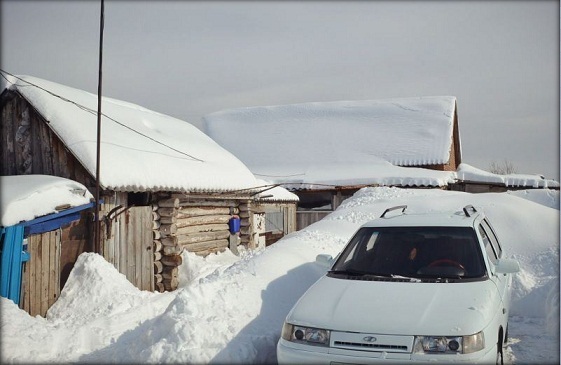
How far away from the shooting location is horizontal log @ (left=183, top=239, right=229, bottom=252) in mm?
11819

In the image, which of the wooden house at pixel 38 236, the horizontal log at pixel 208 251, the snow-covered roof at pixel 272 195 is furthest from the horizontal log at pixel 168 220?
the snow-covered roof at pixel 272 195

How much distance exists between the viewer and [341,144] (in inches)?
1073

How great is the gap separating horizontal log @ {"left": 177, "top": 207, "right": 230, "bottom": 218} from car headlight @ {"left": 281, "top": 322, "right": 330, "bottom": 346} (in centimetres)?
719

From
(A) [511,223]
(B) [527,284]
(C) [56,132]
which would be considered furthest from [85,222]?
(A) [511,223]

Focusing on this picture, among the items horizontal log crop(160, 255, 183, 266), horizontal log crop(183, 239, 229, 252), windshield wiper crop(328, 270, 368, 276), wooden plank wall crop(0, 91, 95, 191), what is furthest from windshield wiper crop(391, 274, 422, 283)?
horizontal log crop(183, 239, 229, 252)

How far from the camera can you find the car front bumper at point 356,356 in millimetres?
3820

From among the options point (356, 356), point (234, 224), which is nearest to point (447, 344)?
point (356, 356)

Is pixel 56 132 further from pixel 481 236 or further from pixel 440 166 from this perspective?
pixel 440 166

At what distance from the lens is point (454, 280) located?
15.9ft

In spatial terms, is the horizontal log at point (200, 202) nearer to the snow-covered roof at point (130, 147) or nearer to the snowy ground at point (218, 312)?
the snow-covered roof at point (130, 147)

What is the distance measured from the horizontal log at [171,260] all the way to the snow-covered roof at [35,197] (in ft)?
8.36

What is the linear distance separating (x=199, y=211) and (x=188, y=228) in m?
0.71

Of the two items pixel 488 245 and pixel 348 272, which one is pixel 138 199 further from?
pixel 488 245

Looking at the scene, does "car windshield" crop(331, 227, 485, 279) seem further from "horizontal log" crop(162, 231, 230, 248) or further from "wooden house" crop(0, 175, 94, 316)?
"horizontal log" crop(162, 231, 230, 248)
